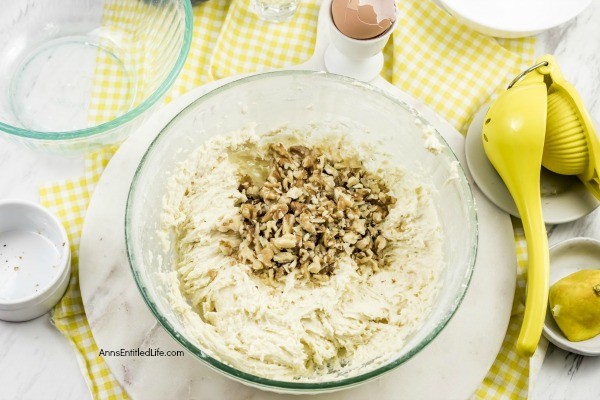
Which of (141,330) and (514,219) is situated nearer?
(141,330)

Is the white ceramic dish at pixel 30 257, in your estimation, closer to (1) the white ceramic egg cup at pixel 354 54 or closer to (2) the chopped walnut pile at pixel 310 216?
(2) the chopped walnut pile at pixel 310 216

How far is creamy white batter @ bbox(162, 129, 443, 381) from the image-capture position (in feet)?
4.84

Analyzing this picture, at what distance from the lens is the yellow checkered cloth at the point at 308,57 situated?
173cm

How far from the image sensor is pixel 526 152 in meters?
1.61

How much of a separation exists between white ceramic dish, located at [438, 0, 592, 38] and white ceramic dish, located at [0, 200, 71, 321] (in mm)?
1169

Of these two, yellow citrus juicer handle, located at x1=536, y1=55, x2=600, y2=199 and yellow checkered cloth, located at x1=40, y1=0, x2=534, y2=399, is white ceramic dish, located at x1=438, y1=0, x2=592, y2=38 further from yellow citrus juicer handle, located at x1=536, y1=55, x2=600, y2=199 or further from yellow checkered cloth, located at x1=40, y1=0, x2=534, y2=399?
yellow citrus juicer handle, located at x1=536, y1=55, x2=600, y2=199

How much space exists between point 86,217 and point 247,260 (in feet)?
1.35

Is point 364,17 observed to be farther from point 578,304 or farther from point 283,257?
point 578,304

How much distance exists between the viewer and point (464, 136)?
1784 mm

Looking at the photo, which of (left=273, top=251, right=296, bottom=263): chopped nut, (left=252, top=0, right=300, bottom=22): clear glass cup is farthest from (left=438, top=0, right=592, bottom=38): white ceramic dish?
(left=273, top=251, right=296, bottom=263): chopped nut

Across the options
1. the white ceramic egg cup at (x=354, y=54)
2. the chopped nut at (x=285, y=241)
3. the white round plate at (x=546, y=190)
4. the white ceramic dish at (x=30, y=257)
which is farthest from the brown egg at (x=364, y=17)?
the white ceramic dish at (x=30, y=257)

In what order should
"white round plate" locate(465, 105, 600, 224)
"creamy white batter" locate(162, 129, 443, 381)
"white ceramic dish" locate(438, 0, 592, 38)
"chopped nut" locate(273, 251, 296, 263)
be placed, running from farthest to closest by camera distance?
"white ceramic dish" locate(438, 0, 592, 38)
"white round plate" locate(465, 105, 600, 224)
"chopped nut" locate(273, 251, 296, 263)
"creamy white batter" locate(162, 129, 443, 381)

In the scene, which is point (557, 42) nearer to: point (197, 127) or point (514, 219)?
point (514, 219)

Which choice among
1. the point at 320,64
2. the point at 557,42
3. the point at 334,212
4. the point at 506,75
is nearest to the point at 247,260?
the point at 334,212
